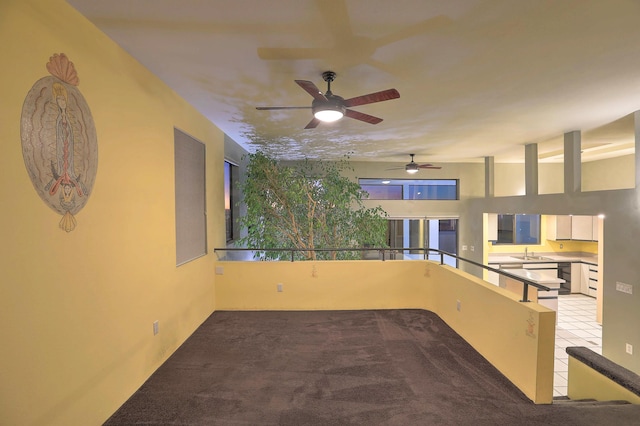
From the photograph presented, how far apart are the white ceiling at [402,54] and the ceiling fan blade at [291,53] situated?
14 millimetres

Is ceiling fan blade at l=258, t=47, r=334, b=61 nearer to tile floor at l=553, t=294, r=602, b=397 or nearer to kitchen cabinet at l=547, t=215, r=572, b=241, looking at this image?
tile floor at l=553, t=294, r=602, b=397

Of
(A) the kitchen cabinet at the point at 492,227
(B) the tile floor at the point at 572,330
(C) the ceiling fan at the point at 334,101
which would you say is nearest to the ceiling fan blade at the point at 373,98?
(C) the ceiling fan at the point at 334,101

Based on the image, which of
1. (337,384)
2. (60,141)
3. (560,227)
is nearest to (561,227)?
(560,227)

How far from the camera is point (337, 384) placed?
267cm

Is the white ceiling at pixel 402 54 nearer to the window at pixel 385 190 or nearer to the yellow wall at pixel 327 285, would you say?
the yellow wall at pixel 327 285

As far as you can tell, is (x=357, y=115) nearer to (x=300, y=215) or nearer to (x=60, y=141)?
(x=60, y=141)

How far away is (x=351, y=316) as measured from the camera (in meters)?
4.30

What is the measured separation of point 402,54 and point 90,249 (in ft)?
9.14

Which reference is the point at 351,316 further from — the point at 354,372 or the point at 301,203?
the point at 301,203

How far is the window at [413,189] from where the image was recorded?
8.47m

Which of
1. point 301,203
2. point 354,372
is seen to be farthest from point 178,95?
point 354,372

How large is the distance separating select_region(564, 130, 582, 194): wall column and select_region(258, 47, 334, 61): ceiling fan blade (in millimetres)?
4864

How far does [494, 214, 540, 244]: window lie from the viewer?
8.53 metres

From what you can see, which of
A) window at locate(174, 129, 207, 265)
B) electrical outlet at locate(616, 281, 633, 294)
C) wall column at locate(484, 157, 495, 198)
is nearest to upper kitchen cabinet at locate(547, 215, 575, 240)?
wall column at locate(484, 157, 495, 198)
